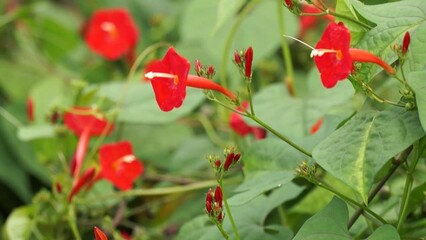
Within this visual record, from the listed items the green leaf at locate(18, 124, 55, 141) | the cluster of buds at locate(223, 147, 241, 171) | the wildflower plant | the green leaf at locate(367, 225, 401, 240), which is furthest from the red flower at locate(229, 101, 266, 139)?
the green leaf at locate(367, 225, 401, 240)

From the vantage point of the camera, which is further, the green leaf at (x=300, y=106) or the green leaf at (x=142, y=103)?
the green leaf at (x=142, y=103)

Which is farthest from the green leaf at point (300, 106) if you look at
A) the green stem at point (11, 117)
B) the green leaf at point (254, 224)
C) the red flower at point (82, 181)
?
the green stem at point (11, 117)

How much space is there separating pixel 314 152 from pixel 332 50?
10cm

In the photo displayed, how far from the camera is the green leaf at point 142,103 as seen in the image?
4.84ft

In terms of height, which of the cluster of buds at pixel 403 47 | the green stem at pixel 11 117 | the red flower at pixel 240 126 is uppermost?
the cluster of buds at pixel 403 47

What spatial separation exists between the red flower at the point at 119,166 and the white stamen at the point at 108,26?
0.63 m

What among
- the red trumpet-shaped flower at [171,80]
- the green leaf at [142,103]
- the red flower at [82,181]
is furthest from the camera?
the green leaf at [142,103]

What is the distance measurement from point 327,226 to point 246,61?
0.58 feet

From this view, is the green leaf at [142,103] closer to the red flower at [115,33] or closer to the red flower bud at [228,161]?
the red flower at [115,33]

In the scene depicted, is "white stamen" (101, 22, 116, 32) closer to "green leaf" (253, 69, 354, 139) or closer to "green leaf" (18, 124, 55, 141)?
"green leaf" (18, 124, 55, 141)

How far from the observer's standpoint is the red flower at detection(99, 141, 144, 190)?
126cm

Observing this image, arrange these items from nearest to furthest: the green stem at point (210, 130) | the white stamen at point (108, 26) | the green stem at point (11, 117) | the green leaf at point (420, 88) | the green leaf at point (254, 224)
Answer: the green leaf at point (420, 88), the green leaf at point (254, 224), the green stem at point (210, 130), the green stem at point (11, 117), the white stamen at point (108, 26)

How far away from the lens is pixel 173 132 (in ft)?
5.84

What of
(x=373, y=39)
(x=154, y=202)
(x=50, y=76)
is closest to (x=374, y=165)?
(x=373, y=39)
